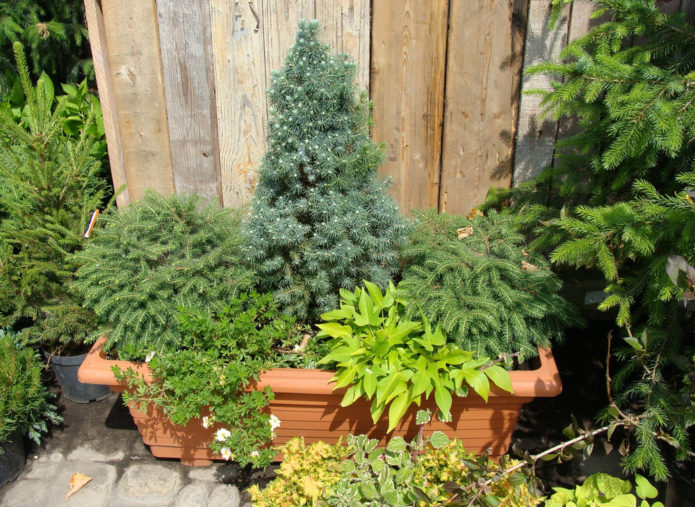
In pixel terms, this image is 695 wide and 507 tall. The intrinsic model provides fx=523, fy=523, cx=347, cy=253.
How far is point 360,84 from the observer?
294 cm

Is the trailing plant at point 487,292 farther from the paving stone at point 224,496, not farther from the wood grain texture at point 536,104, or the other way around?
the paving stone at point 224,496

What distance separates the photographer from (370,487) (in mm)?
2092

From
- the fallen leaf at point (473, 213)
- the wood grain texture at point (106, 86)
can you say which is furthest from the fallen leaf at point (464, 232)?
the wood grain texture at point (106, 86)

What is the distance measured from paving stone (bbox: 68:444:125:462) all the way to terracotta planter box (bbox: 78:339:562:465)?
0.28 metres

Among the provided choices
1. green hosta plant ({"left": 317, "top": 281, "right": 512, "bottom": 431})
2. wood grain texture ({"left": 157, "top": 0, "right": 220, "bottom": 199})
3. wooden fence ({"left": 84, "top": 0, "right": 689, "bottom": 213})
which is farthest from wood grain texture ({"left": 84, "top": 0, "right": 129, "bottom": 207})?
green hosta plant ({"left": 317, "top": 281, "right": 512, "bottom": 431})

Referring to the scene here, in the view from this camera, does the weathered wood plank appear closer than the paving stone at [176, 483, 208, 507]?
No

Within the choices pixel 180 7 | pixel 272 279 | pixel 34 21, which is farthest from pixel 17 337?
pixel 34 21

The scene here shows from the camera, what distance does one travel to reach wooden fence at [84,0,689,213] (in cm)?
284

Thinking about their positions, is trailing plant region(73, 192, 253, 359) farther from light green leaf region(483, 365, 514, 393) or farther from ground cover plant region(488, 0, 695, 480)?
ground cover plant region(488, 0, 695, 480)

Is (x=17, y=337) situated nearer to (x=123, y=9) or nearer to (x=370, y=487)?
(x=123, y=9)

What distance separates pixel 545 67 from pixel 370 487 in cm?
208

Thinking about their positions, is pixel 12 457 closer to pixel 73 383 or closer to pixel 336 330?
pixel 73 383

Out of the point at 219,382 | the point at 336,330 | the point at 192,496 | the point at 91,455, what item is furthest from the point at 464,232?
the point at 91,455

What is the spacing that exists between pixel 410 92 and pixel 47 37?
2.68 m
